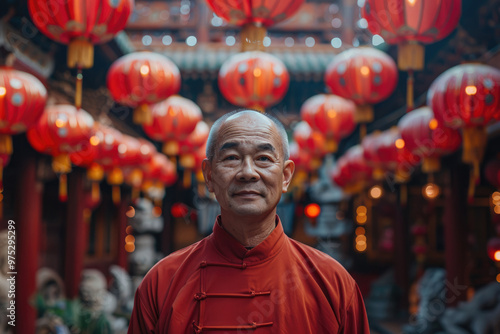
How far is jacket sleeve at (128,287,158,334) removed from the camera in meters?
1.93

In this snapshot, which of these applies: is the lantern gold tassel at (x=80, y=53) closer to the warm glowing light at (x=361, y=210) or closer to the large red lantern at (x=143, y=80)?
the large red lantern at (x=143, y=80)

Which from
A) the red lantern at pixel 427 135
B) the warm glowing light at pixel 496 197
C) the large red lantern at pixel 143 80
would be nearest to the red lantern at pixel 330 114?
the red lantern at pixel 427 135

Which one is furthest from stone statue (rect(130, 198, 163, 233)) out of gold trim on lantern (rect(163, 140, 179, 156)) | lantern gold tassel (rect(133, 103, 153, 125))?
lantern gold tassel (rect(133, 103, 153, 125))

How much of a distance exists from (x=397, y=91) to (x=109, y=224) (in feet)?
27.9

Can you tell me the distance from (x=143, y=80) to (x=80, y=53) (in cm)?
153

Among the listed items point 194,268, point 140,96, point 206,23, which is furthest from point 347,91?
point 206,23

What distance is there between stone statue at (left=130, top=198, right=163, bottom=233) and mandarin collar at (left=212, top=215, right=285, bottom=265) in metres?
12.4

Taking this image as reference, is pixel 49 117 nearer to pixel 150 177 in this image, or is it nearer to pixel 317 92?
pixel 150 177

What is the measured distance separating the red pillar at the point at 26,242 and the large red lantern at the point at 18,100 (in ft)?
7.73

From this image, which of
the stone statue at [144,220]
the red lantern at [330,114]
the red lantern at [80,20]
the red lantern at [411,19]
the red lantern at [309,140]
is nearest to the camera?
the red lantern at [411,19]

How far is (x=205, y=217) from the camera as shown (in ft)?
52.1

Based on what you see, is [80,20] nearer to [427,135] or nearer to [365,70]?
[365,70]

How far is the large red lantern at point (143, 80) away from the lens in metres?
5.86

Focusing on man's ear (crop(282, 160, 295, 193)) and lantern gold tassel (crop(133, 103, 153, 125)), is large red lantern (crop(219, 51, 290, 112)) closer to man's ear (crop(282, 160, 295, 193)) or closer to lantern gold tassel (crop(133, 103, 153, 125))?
lantern gold tassel (crop(133, 103, 153, 125))
